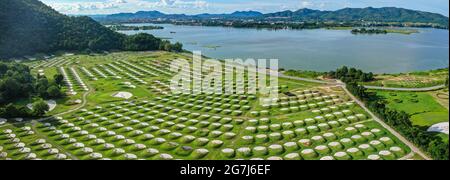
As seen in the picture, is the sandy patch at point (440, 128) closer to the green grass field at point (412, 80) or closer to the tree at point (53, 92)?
the green grass field at point (412, 80)

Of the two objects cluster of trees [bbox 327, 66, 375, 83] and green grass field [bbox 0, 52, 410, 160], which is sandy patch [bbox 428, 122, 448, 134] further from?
cluster of trees [bbox 327, 66, 375, 83]

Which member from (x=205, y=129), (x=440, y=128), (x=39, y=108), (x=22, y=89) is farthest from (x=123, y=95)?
(x=440, y=128)

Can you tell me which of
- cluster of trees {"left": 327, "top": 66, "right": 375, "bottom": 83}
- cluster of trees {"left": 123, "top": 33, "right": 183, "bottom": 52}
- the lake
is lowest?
cluster of trees {"left": 327, "top": 66, "right": 375, "bottom": 83}

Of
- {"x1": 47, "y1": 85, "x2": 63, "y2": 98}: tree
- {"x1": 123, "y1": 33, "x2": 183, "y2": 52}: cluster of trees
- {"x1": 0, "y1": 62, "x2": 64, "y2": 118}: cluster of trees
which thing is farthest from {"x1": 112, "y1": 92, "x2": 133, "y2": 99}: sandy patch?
{"x1": 123, "y1": 33, "x2": 183, "y2": 52}: cluster of trees

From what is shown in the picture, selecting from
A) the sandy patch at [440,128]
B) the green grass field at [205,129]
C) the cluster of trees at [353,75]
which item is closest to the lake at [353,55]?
the cluster of trees at [353,75]

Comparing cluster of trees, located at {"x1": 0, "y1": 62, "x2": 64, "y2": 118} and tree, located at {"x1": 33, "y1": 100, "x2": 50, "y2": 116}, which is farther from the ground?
cluster of trees, located at {"x1": 0, "y1": 62, "x2": 64, "y2": 118}

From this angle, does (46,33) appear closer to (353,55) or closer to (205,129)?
(205,129)

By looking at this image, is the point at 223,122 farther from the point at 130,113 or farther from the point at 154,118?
the point at 130,113
